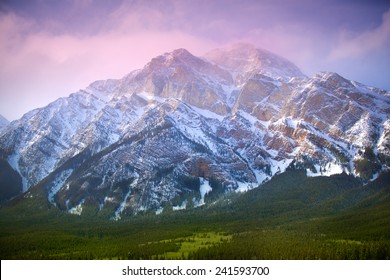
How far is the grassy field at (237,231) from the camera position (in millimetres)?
90250

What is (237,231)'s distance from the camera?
133125 millimetres

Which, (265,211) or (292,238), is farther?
(265,211)

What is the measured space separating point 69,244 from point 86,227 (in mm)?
46968

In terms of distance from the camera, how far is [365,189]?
627ft

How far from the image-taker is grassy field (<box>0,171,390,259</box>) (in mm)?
90250

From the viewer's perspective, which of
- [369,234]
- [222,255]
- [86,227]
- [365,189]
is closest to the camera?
[222,255]
